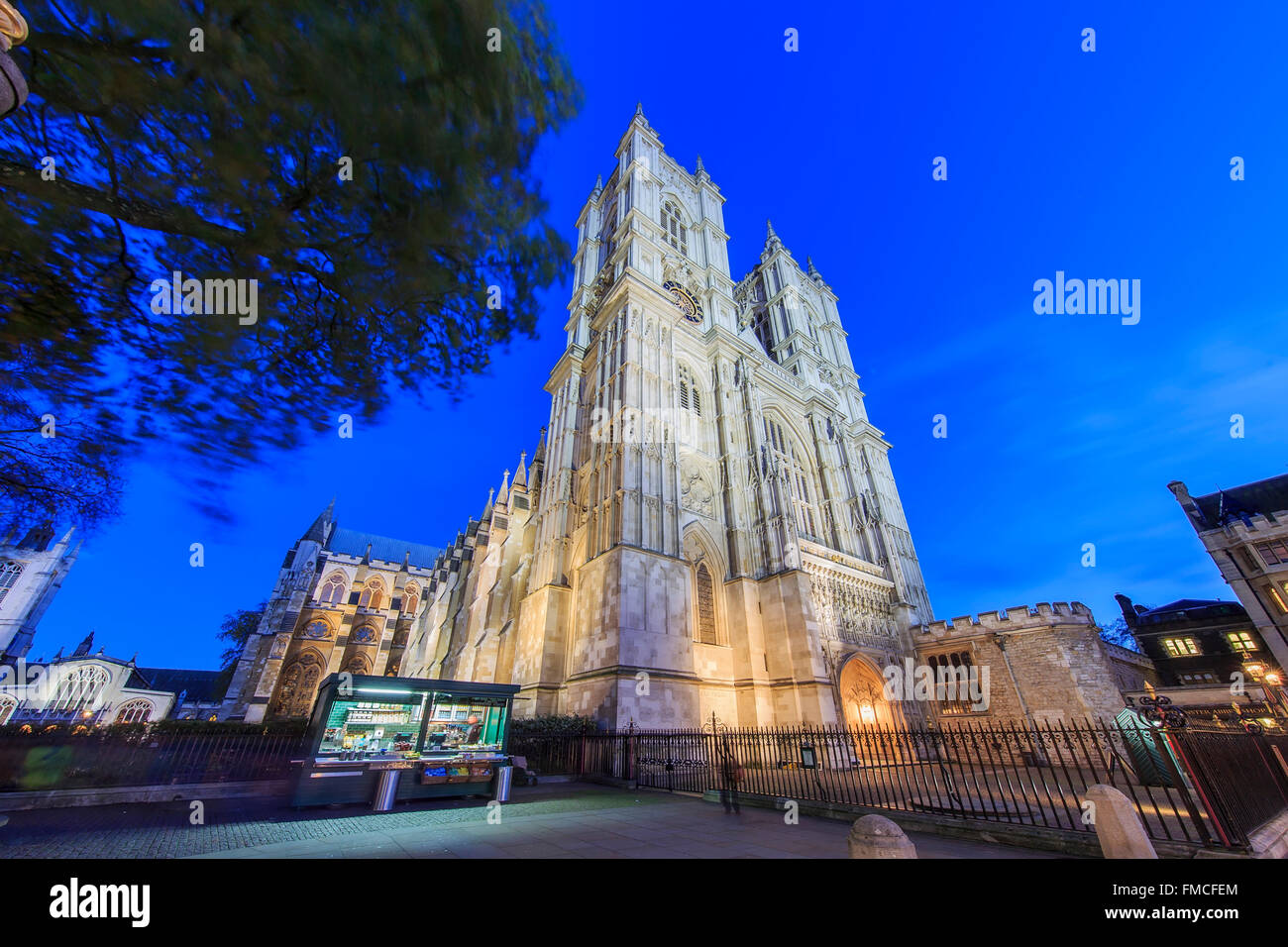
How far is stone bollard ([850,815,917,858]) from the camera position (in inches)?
131

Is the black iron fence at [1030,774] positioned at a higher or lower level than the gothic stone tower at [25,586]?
lower

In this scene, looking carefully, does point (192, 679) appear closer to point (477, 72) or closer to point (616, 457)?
point (616, 457)

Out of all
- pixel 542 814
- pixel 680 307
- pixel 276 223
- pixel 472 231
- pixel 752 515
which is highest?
pixel 680 307

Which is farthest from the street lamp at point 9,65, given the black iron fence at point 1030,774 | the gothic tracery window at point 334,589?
the gothic tracery window at point 334,589

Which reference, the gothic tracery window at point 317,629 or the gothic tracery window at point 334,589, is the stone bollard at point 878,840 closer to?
the gothic tracery window at point 317,629

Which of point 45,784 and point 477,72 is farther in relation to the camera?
point 45,784

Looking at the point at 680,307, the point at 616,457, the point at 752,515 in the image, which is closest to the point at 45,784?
the point at 616,457

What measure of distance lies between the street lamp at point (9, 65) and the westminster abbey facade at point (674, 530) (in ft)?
47.9

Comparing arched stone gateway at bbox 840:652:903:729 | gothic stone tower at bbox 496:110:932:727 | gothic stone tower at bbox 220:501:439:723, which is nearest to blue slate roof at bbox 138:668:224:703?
gothic stone tower at bbox 220:501:439:723

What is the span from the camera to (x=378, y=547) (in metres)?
53.7

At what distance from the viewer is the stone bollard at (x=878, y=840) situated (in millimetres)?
3324
